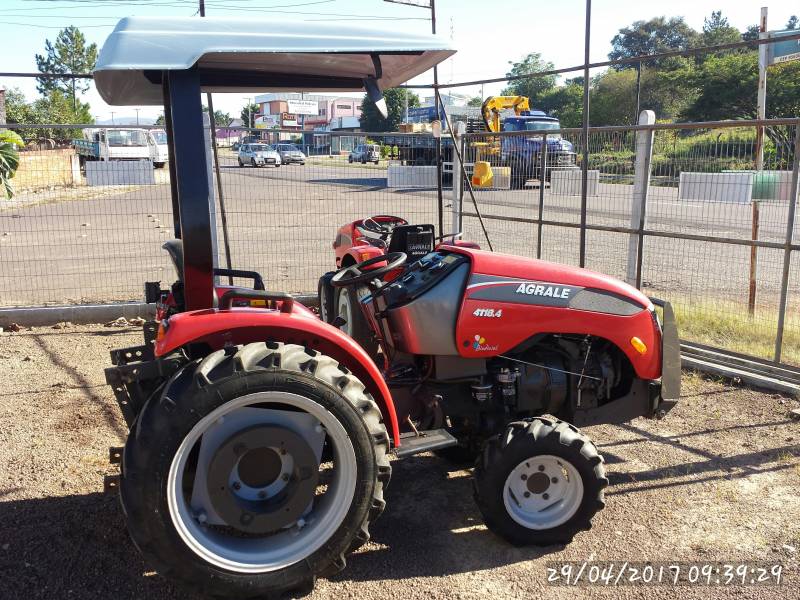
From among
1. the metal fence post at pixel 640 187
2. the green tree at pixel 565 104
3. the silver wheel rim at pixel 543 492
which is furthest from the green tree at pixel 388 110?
the green tree at pixel 565 104

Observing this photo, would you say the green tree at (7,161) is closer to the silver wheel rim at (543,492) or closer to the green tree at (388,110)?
the green tree at (388,110)

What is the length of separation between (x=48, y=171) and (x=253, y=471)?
818 centimetres

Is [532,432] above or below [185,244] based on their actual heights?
below

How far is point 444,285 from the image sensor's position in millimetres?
3318

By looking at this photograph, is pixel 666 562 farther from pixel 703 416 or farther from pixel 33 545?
pixel 33 545

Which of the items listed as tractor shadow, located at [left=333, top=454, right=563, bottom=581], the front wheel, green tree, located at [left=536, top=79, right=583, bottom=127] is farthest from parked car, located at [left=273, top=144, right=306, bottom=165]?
green tree, located at [left=536, top=79, right=583, bottom=127]

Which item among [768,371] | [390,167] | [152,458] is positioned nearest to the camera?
[152,458]

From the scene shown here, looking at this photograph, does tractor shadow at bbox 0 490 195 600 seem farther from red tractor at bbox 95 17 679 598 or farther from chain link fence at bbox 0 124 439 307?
chain link fence at bbox 0 124 439 307

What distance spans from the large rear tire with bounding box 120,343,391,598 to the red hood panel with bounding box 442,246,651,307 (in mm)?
905

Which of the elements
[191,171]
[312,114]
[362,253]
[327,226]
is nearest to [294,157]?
[327,226]

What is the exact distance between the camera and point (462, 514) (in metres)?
3.60

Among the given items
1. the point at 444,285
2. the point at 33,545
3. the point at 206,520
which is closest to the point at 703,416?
the point at 444,285

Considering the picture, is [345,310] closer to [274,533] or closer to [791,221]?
[274,533]

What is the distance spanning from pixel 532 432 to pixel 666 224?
12.5 ft
